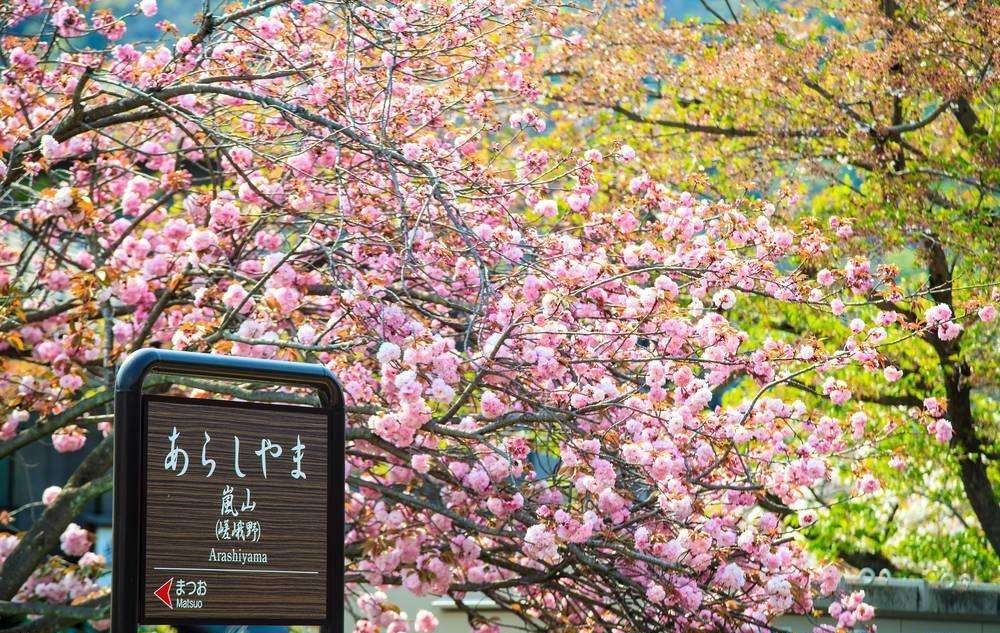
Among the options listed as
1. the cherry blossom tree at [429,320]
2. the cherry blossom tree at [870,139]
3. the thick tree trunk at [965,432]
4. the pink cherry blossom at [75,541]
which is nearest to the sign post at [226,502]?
the cherry blossom tree at [429,320]

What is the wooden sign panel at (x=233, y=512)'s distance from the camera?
11.1ft

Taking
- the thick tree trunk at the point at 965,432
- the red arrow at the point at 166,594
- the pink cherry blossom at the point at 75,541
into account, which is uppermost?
the thick tree trunk at the point at 965,432

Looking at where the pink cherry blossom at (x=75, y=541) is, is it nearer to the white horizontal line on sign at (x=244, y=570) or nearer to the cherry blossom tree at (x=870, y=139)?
the cherry blossom tree at (x=870, y=139)

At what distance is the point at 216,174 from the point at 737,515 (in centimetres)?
375

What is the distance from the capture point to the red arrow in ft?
11.0

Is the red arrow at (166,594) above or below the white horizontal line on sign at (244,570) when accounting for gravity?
below

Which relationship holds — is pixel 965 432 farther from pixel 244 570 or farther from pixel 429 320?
pixel 244 570

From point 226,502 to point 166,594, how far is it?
0.91ft

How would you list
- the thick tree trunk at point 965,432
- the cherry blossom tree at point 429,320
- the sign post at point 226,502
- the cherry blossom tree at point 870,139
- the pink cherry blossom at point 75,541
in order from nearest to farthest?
the sign post at point 226,502, the cherry blossom tree at point 429,320, the pink cherry blossom at point 75,541, the cherry blossom tree at point 870,139, the thick tree trunk at point 965,432

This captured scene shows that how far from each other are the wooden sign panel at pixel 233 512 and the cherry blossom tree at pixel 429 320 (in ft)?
8.71

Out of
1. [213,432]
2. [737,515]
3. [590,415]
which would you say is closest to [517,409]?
[590,415]

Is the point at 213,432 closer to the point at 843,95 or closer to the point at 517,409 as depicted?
the point at 517,409

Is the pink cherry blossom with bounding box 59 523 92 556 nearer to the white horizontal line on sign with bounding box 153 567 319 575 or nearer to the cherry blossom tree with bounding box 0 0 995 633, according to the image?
the cherry blossom tree with bounding box 0 0 995 633

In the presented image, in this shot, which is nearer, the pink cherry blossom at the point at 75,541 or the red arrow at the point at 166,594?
the red arrow at the point at 166,594
